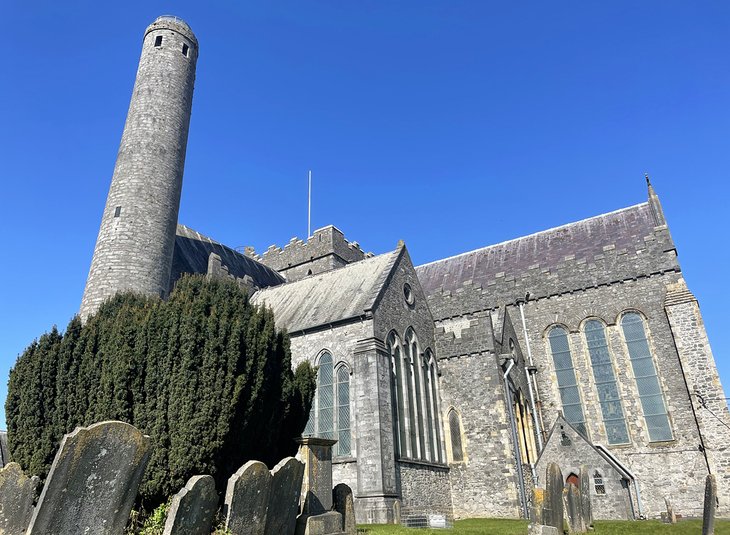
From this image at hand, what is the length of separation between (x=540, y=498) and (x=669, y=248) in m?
16.3

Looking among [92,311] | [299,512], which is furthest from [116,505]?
[92,311]

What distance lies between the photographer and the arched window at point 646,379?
21031mm

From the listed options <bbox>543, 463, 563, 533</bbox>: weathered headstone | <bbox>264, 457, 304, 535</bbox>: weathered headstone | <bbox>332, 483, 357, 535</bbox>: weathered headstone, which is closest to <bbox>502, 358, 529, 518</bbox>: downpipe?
<bbox>543, 463, 563, 533</bbox>: weathered headstone

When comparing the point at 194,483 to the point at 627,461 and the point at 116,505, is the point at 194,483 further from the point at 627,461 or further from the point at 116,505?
the point at 627,461

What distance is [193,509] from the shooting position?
24.1 feet

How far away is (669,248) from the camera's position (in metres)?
22.7

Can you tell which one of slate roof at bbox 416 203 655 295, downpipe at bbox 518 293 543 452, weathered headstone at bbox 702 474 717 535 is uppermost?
slate roof at bbox 416 203 655 295

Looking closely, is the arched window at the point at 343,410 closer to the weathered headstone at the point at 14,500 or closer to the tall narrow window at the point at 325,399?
the tall narrow window at the point at 325,399

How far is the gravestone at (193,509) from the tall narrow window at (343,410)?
385 inches

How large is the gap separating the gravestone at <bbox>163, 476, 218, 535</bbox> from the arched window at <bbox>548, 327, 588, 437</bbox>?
1922 cm

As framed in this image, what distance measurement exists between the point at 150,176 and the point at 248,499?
54.6 feet

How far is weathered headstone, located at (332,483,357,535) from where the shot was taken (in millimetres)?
10859

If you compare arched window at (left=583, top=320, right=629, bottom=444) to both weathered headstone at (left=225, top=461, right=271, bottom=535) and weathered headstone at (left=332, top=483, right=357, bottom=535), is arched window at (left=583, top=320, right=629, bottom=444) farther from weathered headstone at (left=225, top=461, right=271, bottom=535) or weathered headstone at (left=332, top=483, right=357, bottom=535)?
weathered headstone at (left=225, top=461, right=271, bottom=535)

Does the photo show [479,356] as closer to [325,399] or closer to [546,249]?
[325,399]
